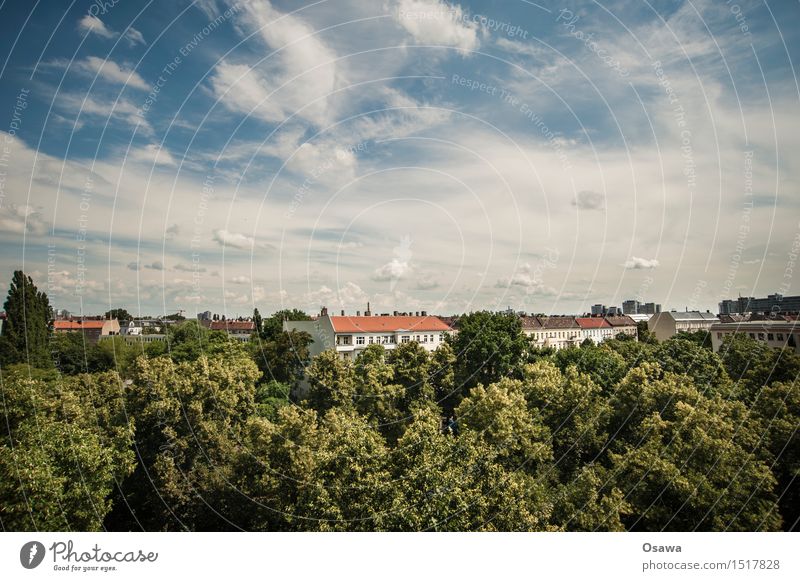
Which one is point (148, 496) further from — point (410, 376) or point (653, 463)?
point (653, 463)

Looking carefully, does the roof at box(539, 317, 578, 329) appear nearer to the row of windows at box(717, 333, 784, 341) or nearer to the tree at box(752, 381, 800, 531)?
the row of windows at box(717, 333, 784, 341)

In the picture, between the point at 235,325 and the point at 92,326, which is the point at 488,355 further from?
the point at 235,325

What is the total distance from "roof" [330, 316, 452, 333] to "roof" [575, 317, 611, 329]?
101 ft

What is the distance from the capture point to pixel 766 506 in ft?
26.8

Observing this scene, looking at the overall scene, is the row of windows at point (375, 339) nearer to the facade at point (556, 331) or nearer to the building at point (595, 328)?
the facade at point (556, 331)

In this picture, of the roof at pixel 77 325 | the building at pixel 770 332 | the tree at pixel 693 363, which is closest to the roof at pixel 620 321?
the building at pixel 770 332

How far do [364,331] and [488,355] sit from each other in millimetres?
10909

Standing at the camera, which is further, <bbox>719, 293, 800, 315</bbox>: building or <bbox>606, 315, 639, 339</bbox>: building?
<bbox>606, 315, 639, 339</bbox>: building

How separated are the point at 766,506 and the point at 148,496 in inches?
563

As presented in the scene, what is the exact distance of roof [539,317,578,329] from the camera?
54.4m

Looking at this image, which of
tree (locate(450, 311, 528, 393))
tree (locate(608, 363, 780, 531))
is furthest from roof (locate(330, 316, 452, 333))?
tree (locate(608, 363, 780, 531))

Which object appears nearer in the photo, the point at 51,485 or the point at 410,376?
the point at 51,485
